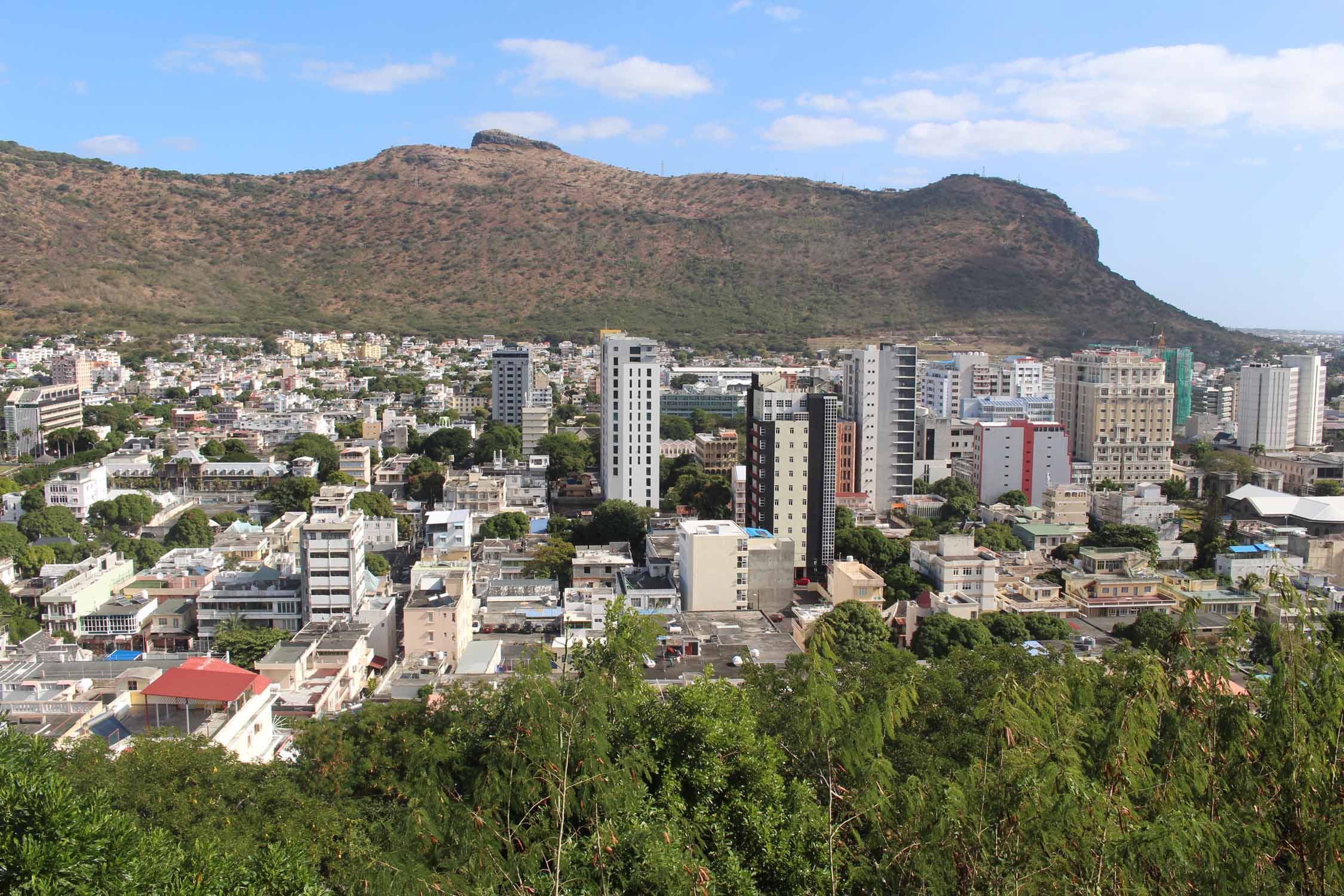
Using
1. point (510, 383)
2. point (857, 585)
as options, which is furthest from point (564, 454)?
point (857, 585)

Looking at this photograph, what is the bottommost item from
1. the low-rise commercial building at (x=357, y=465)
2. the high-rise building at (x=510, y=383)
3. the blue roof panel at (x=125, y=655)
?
the blue roof panel at (x=125, y=655)

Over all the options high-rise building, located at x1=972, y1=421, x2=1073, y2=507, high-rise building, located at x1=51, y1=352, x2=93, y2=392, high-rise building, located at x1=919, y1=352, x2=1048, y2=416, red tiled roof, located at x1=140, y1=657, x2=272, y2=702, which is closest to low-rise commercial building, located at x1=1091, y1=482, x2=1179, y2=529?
high-rise building, located at x1=972, y1=421, x2=1073, y2=507

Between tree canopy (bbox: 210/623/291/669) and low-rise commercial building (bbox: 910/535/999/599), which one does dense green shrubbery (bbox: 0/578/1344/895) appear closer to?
tree canopy (bbox: 210/623/291/669)

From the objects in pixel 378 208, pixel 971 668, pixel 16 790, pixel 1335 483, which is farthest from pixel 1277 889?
pixel 378 208

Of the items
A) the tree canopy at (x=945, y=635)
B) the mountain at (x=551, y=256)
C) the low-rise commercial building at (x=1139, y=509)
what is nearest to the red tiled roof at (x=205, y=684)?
the tree canopy at (x=945, y=635)

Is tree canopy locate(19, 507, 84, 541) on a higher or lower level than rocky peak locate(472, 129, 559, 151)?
lower

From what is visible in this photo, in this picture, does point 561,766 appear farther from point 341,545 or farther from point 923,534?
point 923,534

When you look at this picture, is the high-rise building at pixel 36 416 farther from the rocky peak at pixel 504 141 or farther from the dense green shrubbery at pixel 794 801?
the rocky peak at pixel 504 141

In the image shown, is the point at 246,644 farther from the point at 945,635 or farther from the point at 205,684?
the point at 945,635
